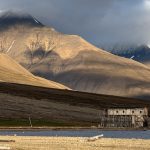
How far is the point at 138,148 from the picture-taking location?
5809 cm

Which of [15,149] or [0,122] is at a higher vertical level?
[0,122]

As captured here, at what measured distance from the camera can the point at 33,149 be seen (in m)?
54.9

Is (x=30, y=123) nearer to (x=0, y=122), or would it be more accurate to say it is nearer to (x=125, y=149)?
(x=0, y=122)

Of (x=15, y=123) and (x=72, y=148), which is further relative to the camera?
(x=15, y=123)

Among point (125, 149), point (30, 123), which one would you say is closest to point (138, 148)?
point (125, 149)

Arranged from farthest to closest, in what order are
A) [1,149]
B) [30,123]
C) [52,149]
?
[30,123] < [52,149] < [1,149]

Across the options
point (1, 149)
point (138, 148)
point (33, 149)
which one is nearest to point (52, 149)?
point (33, 149)

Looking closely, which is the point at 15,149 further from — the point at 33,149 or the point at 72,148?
the point at 72,148

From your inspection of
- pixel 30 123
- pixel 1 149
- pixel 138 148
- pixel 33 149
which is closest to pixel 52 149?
pixel 33 149

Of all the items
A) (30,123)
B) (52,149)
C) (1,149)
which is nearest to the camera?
(1,149)

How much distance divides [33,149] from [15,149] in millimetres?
2105

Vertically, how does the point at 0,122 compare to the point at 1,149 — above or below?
above

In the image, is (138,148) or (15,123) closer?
(138,148)

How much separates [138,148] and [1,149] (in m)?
15.1
